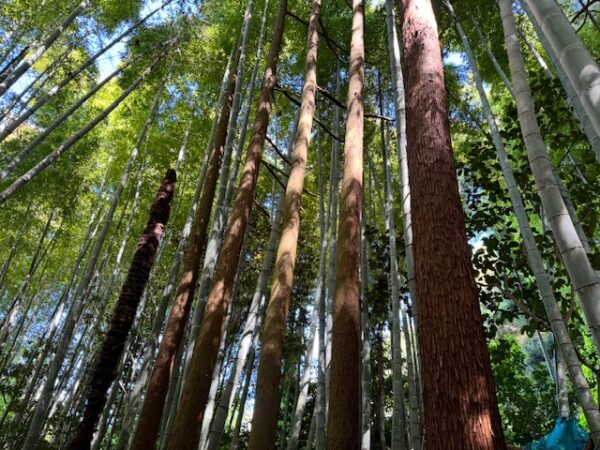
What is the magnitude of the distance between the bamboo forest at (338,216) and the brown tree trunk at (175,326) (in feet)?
0.05

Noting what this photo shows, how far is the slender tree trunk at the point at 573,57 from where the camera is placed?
109 cm

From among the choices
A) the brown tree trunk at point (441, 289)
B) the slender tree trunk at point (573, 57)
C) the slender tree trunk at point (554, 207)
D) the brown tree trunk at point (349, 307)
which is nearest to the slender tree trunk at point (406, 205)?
the brown tree trunk at point (349, 307)

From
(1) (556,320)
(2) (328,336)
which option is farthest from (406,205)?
(2) (328,336)

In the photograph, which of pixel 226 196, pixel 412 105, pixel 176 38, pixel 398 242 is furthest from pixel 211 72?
pixel 412 105

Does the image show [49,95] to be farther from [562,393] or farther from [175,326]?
[562,393]

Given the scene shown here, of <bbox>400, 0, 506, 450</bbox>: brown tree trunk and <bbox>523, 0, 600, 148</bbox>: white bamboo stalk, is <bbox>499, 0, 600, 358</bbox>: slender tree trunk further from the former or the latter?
<bbox>523, 0, 600, 148</bbox>: white bamboo stalk

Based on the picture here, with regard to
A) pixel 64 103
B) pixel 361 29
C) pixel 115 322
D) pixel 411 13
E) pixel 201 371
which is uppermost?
pixel 64 103

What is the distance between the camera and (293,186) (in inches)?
122

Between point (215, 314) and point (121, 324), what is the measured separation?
1051mm

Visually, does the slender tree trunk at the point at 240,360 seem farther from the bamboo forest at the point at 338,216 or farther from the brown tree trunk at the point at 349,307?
the brown tree trunk at the point at 349,307

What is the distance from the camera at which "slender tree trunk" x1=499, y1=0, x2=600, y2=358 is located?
1.33 meters

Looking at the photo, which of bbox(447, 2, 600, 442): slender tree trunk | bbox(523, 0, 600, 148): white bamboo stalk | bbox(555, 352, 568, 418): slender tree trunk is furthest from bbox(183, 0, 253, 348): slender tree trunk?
bbox(555, 352, 568, 418): slender tree trunk

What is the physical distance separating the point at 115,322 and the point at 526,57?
6.21 m

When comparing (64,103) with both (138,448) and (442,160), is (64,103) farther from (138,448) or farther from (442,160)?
(442,160)
